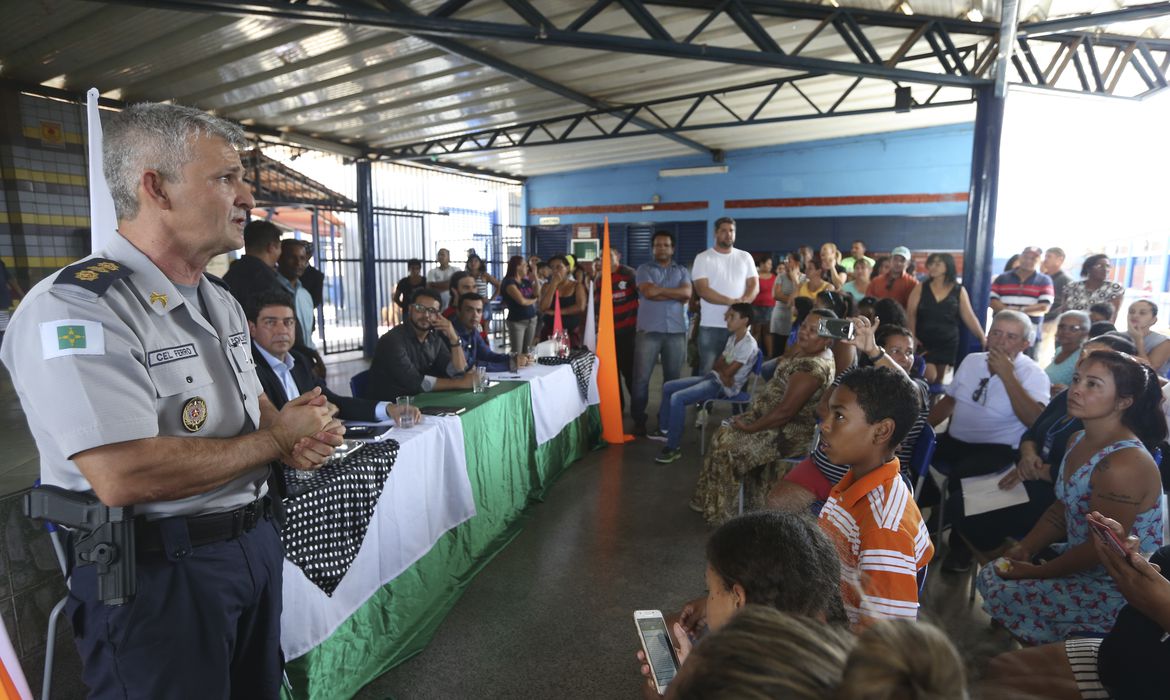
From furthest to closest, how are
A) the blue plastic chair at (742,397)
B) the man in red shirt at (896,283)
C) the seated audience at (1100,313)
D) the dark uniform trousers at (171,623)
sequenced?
1. the man in red shirt at (896,283)
2. the blue plastic chair at (742,397)
3. the seated audience at (1100,313)
4. the dark uniform trousers at (171,623)

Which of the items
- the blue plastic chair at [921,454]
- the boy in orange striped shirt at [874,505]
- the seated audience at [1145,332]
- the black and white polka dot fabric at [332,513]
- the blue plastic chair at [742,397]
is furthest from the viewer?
the blue plastic chair at [742,397]

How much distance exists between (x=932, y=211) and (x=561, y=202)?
7.85 metres

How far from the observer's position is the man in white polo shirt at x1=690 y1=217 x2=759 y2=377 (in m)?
5.42

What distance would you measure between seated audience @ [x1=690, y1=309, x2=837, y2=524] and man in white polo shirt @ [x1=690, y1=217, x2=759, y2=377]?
170cm

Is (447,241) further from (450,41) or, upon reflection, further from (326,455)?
(326,455)

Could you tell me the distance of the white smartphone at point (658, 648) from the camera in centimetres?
129

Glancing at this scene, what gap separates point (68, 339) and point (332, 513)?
1.20 meters

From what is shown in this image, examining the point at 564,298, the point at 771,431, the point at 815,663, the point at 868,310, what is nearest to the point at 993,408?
the point at 771,431

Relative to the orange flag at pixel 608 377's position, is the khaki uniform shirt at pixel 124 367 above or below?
above

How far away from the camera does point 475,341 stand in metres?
4.66

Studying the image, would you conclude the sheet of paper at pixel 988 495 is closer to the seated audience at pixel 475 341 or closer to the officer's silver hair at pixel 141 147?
the seated audience at pixel 475 341

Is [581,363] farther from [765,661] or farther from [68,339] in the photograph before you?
[765,661]

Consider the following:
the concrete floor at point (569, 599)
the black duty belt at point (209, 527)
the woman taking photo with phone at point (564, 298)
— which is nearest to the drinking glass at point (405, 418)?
the concrete floor at point (569, 599)

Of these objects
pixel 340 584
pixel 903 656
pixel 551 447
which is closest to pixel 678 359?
pixel 551 447
